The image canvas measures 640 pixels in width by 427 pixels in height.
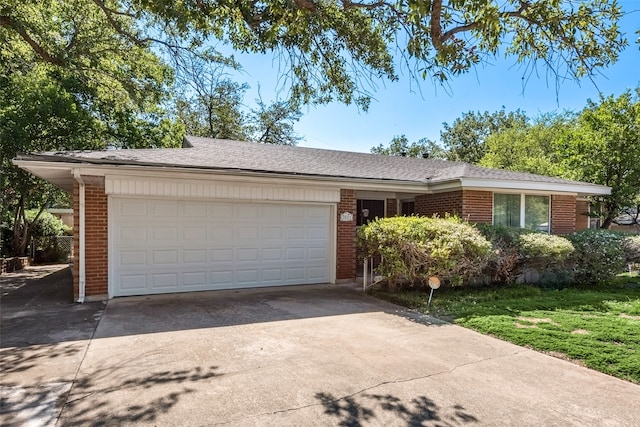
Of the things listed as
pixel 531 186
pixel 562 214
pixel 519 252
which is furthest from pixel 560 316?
pixel 562 214

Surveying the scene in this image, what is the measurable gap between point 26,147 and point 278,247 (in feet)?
30.7

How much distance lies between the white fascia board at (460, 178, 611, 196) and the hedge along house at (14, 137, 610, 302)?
1.3 inches

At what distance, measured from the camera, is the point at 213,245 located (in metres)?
8.73

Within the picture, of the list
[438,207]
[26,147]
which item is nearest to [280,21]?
[438,207]

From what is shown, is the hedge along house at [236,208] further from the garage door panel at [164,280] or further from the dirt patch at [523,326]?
the dirt patch at [523,326]

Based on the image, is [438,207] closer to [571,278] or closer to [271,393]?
[571,278]

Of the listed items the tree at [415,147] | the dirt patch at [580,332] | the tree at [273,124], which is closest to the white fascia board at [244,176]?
the dirt patch at [580,332]

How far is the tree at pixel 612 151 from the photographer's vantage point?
1313cm

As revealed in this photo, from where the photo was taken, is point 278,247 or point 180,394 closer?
point 180,394

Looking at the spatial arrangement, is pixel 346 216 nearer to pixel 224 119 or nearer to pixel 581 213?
pixel 581 213

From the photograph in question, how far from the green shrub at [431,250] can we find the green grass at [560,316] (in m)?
0.62

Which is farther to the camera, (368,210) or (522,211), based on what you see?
(368,210)

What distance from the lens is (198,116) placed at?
24.2 meters

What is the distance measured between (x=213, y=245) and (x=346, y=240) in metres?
3.47
